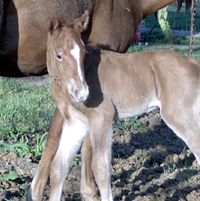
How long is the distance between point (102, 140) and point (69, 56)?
2.14 ft

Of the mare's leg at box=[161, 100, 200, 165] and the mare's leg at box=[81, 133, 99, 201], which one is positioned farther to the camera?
the mare's leg at box=[81, 133, 99, 201]

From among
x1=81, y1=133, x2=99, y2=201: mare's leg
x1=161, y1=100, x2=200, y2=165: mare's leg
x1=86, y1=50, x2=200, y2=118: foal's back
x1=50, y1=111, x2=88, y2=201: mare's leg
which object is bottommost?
x1=81, y1=133, x2=99, y2=201: mare's leg

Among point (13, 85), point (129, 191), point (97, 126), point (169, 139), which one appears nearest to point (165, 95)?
point (97, 126)

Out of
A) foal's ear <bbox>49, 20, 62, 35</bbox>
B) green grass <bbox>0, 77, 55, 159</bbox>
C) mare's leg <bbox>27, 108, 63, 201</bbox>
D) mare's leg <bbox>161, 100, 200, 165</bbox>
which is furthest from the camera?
green grass <bbox>0, 77, 55, 159</bbox>

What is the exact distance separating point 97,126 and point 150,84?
1.83 feet

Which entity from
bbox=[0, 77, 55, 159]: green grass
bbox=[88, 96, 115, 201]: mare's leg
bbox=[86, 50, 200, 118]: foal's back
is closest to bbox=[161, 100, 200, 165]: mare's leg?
bbox=[86, 50, 200, 118]: foal's back

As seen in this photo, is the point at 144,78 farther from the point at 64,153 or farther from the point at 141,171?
the point at 141,171

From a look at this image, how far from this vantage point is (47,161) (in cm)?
379

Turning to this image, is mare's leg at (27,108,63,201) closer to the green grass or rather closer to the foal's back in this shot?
the foal's back

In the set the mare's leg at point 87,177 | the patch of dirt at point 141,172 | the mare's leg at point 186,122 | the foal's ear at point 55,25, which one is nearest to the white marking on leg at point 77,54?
the foal's ear at point 55,25

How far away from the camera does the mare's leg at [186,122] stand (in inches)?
128

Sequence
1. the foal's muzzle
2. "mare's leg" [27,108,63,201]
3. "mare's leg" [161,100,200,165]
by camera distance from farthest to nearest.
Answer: "mare's leg" [27,108,63,201] → "mare's leg" [161,100,200,165] → the foal's muzzle

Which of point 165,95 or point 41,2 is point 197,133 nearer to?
point 165,95

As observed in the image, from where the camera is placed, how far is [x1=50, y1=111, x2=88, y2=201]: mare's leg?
3.49 m
